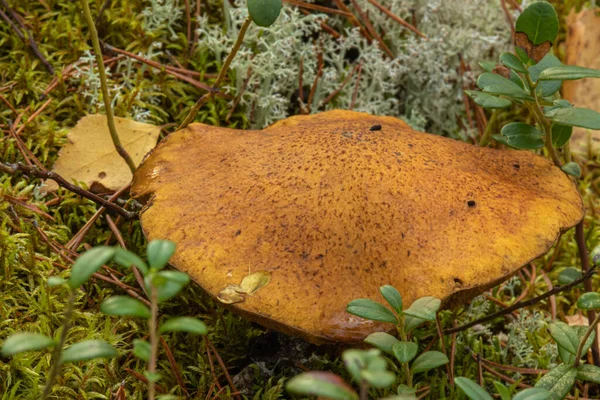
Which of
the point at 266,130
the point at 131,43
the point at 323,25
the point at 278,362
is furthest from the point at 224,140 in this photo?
the point at 323,25

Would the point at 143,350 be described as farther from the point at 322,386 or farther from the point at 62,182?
the point at 62,182

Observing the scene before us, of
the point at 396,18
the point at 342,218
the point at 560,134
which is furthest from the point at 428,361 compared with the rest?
the point at 396,18

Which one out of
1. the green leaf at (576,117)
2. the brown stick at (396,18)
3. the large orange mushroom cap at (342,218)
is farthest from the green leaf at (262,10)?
the brown stick at (396,18)

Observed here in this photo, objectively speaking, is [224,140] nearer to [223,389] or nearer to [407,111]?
[223,389]

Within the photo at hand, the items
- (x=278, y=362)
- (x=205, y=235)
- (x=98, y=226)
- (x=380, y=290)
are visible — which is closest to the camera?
(x=380, y=290)

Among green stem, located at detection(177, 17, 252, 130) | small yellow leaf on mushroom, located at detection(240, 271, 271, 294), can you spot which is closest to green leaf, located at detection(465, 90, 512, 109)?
green stem, located at detection(177, 17, 252, 130)

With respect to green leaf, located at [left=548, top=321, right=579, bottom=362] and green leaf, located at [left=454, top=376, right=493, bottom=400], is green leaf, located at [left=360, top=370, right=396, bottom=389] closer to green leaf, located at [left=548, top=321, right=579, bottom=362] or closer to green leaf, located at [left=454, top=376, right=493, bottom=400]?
green leaf, located at [left=454, top=376, right=493, bottom=400]

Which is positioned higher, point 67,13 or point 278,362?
point 67,13
